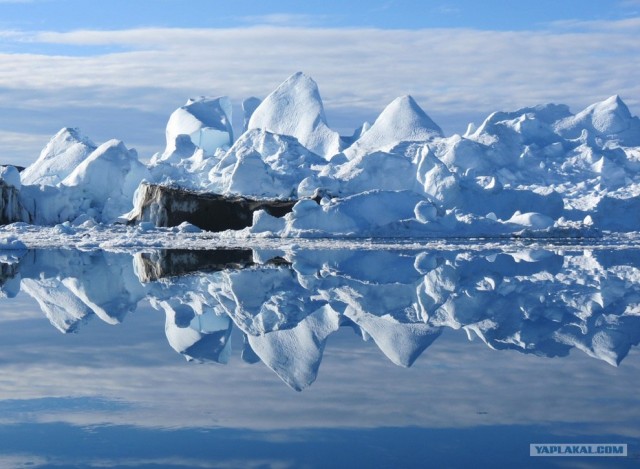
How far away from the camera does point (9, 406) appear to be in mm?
4352

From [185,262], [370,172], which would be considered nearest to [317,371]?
[185,262]

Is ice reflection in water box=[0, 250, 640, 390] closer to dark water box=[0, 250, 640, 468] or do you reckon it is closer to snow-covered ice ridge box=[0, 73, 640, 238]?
dark water box=[0, 250, 640, 468]

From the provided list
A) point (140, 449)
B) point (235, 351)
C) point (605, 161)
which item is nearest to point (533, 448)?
point (140, 449)

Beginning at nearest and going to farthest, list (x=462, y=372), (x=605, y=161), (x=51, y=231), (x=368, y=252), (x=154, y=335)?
(x=462, y=372), (x=154, y=335), (x=368, y=252), (x=51, y=231), (x=605, y=161)

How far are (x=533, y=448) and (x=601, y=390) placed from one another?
1.22 meters

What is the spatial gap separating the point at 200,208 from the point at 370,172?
4657 mm

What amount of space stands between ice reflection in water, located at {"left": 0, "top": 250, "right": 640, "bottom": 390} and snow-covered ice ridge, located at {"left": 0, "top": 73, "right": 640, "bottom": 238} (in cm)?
741

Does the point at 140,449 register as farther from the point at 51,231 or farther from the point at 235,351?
the point at 51,231

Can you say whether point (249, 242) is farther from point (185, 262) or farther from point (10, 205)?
point (10, 205)

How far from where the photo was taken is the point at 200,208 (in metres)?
26.4

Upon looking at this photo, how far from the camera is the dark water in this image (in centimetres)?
361

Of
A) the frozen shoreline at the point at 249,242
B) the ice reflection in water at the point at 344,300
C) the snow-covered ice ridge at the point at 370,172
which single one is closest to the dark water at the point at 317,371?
the ice reflection in water at the point at 344,300

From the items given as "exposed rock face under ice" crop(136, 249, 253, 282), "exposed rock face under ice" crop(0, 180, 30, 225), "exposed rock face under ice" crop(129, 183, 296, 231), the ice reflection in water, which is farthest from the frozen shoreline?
"exposed rock face under ice" crop(0, 180, 30, 225)

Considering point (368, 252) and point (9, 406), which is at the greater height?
point (9, 406)
